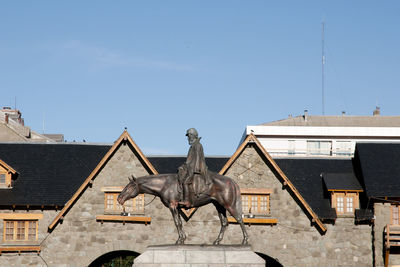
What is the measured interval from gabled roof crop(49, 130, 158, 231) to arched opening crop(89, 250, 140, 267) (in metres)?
3.55

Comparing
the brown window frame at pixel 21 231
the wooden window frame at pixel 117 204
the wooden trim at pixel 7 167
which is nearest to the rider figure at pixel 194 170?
the wooden window frame at pixel 117 204

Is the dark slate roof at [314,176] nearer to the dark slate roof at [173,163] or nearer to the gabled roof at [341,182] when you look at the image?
the gabled roof at [341,182]

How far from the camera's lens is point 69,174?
48.8m

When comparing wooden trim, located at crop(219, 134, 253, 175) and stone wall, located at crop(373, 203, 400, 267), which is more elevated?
wooden trim, located at crop(219, 134, 253, 175)

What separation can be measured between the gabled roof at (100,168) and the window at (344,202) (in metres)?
10.9

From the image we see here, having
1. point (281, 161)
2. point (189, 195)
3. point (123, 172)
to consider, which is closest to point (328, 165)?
point (281, 161)

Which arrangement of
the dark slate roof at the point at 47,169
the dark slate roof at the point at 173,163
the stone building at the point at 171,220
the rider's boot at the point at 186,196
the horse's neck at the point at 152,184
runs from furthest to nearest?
the dark slate roof at the point at 173,163, the dark slate roof at the point at 47,169, the stone building at the point at 171,220, the horse's neck at the point at 152,184, the rider's boot at the point at 186,196

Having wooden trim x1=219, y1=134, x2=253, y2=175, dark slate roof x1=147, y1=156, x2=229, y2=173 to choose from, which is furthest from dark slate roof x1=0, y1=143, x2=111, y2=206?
wooden trim x1=219, y1=134, x2=253, y2=175

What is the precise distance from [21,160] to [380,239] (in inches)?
893

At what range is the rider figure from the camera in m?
28.8

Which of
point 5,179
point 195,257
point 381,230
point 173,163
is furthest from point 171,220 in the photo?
point 195,257

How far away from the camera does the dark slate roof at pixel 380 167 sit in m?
46.2

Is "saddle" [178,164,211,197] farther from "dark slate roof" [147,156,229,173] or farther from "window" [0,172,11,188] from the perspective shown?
"window" [0,172,11,188]

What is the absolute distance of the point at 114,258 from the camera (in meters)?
61.7
